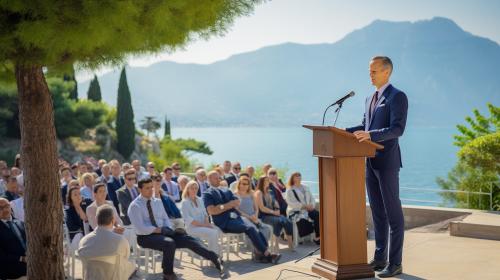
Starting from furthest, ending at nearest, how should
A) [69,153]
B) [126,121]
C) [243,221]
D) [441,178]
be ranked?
[126,121] → [69,153] → [441,178] → [243,221]

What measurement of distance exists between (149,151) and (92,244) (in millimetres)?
32525

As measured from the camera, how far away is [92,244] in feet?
16.7

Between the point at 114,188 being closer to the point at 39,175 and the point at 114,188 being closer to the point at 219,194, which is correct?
the point at 219,194

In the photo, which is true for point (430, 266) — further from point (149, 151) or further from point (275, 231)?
point (149, 151)

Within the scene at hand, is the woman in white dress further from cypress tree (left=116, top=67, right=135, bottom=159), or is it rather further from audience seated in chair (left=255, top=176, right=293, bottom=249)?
cypress tree (left=116, top=67, right=135, bottom=159)

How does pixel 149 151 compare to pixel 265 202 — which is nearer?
pixel 265 202

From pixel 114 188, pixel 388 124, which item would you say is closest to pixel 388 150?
pixel 388 124

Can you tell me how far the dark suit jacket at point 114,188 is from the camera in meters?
9.90

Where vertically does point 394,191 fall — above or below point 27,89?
below

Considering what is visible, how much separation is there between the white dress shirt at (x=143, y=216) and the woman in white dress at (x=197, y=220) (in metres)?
0.58

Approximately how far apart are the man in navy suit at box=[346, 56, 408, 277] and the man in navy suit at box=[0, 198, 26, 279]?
157 inches

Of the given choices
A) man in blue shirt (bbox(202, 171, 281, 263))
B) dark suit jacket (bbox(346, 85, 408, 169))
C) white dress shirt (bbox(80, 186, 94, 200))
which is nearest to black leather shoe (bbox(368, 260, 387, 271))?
dark suit jacket (bbox(346, 85, 408, 169))

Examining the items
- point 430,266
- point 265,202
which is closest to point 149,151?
point 265,202

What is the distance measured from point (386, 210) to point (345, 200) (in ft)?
1.28
